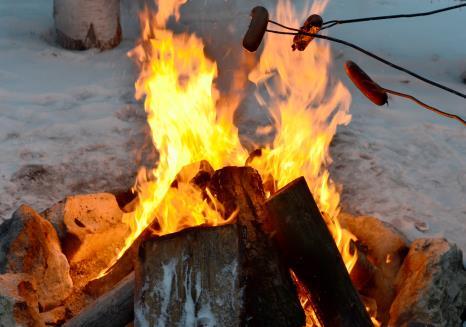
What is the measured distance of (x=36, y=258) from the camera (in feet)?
10.4

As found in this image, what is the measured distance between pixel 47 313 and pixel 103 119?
8.59ft

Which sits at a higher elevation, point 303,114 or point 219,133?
point 303,114

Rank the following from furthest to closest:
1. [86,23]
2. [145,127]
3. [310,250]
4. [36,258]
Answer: [86,23], [145,127], [36,258], [310,250]

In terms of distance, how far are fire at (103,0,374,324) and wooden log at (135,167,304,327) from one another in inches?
19.2

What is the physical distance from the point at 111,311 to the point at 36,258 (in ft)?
2.10

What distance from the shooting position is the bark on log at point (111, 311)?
109 inches

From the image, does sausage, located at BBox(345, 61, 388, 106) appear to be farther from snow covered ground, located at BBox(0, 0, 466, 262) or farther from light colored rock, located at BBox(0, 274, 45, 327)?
light colored rock, located at BBox(0, 274, 45, 327)

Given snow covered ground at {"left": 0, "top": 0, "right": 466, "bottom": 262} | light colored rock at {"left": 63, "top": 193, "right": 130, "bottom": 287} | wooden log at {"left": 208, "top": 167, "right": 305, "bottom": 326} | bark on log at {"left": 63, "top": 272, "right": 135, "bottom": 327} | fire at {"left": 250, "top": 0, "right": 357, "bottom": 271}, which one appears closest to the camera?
wooden log at {"left": 208, "top": 167, "right": 305, "bottom": 326}

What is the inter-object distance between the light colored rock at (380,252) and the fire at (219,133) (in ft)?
0.54

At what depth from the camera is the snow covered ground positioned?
4.45 meters

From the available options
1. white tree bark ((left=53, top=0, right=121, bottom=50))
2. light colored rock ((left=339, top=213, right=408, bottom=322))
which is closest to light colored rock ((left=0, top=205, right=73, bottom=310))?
light colored rock ((left=339, top=213, right=408, bottom=322))

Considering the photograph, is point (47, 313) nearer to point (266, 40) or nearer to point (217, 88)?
point (217, 88)

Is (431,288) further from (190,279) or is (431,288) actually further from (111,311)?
(111,311)

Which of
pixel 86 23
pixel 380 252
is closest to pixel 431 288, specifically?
pixel 380 252
